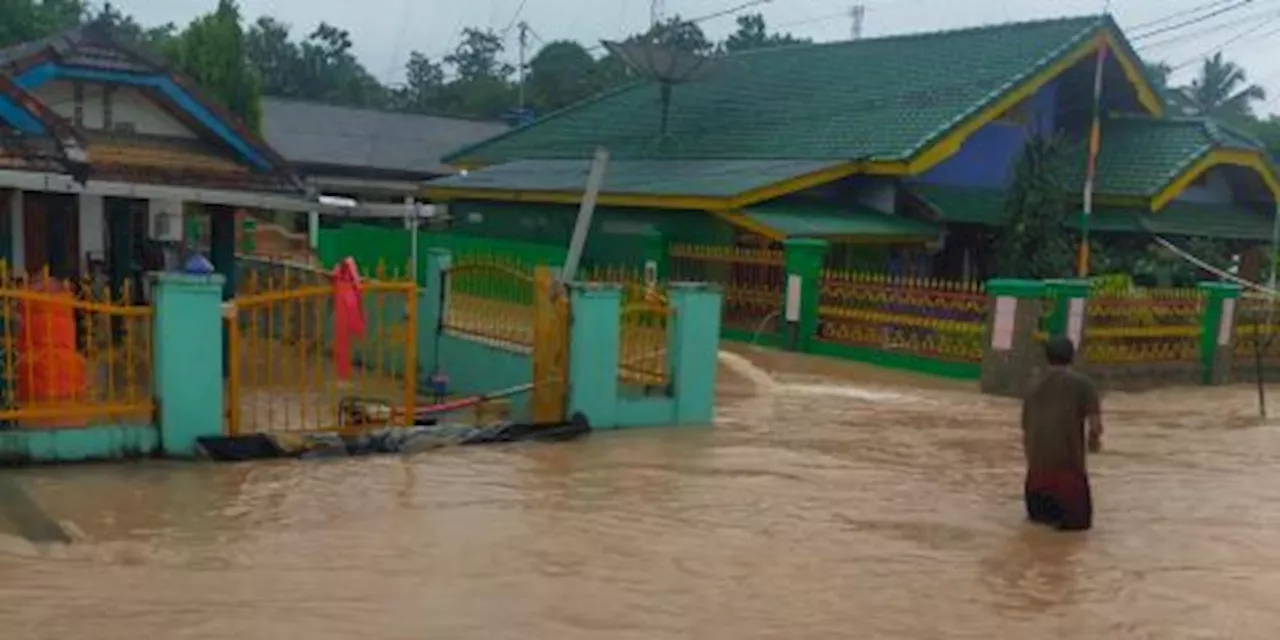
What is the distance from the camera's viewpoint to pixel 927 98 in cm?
2162

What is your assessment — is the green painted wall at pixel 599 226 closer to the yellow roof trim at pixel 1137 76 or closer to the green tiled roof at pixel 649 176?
the green tiled roof at pixel 649 176

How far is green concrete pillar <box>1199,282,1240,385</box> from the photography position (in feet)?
54.9

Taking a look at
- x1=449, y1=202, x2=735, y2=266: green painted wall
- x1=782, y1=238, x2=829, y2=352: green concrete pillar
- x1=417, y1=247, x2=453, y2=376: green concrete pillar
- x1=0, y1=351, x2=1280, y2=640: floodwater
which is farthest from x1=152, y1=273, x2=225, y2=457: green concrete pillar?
x1=449, y1=202, x2=735, y2=266: green painted wall

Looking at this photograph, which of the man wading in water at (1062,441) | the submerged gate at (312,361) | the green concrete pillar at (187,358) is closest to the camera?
the man wading in water at (1062,441)

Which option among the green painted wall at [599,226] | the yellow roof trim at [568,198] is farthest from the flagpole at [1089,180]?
the green painted wall at [599,226]

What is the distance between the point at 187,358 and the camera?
8422mm

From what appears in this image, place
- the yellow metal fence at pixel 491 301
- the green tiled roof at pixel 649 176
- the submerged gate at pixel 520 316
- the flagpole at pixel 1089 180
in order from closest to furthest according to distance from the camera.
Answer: the submerged gate at pixel 520 316 < the yellow metal fence at pixel 491 301 < the flagpole at pixel 1089 180 < the green tiled roof at pixel 649 176

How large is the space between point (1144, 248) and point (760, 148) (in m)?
7.10

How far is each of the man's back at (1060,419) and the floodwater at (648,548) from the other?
0.48 m

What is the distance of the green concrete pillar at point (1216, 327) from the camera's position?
54.9 feet

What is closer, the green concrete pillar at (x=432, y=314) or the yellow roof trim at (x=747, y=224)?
the green concrete pillar at (x=432, y=314)

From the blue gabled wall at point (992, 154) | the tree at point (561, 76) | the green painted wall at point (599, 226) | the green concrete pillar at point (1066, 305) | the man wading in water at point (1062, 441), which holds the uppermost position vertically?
the tree at point (561, 76)

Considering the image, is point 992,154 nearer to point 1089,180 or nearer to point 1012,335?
point 1089,180

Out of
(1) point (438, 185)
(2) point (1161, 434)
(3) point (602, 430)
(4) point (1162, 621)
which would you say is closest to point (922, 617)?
(4) point (1162, 621)
